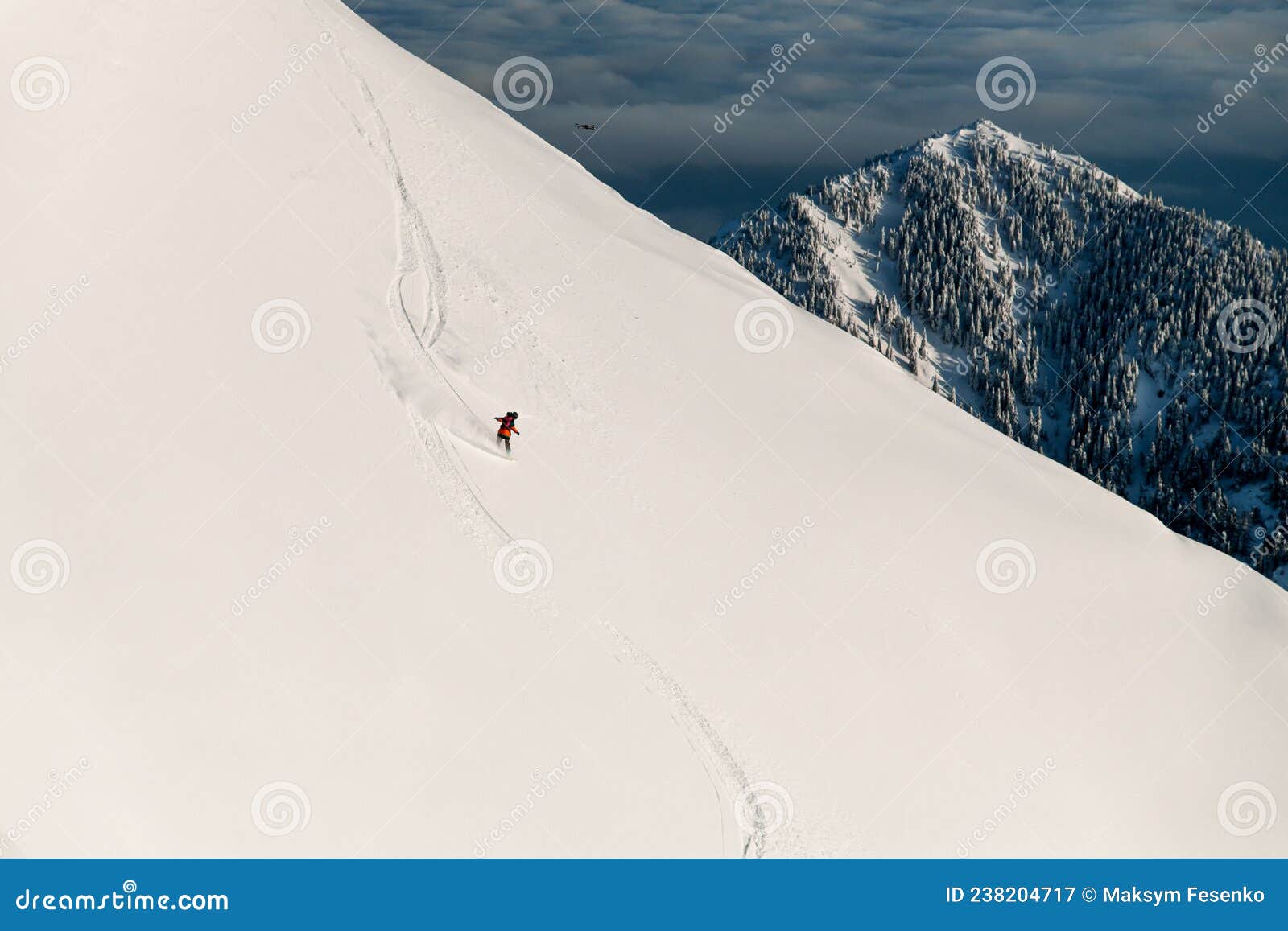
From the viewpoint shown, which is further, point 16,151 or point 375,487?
point 16,151

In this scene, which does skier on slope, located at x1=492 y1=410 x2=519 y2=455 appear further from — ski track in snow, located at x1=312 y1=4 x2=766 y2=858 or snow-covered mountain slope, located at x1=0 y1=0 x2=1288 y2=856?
ski track in snow, located at x1=312 y1=4 x2=766 y2=858

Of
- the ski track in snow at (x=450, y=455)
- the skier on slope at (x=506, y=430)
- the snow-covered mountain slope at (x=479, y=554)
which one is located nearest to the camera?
the snow-covered mountain slope at (x=479, y=554)

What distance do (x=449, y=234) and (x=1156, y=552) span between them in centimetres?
2519

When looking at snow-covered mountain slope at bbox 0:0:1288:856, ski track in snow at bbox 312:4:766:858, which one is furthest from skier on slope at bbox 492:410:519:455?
ski track in snow at bbox 312:4:766:858

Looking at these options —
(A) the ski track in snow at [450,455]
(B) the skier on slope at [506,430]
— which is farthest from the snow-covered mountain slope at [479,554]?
(B) the skier on slope at [506,430]

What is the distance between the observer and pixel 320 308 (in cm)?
3038

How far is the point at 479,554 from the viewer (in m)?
25.2

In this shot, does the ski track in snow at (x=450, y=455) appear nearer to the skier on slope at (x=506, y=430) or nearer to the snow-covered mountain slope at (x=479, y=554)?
the snow-covered mountain slope at (x=479, y=554)

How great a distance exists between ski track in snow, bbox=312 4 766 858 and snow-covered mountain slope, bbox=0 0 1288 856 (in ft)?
0.36

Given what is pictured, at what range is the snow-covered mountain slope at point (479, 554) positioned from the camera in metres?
20.8

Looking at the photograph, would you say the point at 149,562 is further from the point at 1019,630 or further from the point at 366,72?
the point at 366,72

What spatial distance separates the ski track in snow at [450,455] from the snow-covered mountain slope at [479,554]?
0.11 m

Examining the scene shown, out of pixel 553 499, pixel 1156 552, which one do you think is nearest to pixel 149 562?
pixel 553 499

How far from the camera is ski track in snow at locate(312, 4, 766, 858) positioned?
23.3 metres
